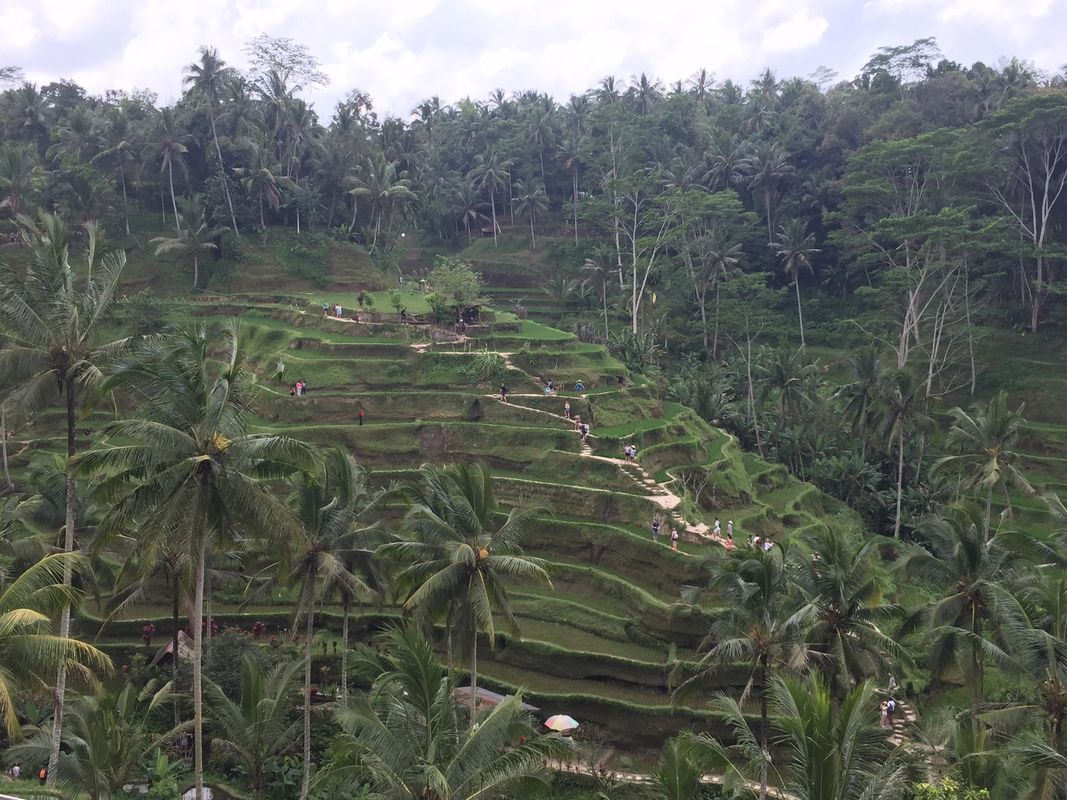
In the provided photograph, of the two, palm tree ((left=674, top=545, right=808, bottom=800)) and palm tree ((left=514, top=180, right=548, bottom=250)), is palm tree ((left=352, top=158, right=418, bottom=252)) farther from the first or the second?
palm tree ((left=674, top=545, right=808, bottom=800))

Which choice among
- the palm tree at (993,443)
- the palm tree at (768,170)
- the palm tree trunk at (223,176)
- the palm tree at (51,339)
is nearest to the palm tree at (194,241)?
the palm tree trunk at (223,176)

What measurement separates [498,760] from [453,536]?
7137mm

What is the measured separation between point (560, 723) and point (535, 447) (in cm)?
1648

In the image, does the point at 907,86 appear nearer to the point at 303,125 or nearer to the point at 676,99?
the point at 676,99

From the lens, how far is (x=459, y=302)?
51969mm

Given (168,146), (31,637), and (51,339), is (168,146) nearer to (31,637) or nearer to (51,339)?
(51,339)

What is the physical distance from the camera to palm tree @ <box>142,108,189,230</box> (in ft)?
204

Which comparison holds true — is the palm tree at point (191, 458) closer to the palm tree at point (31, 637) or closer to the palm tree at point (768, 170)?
the palm tree at point (31, 637)

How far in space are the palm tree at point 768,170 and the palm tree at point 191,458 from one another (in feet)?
212

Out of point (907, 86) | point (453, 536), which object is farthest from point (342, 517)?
point (907, 86)

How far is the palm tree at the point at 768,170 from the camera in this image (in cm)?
7344

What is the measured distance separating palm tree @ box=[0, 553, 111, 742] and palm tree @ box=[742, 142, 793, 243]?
222 feet

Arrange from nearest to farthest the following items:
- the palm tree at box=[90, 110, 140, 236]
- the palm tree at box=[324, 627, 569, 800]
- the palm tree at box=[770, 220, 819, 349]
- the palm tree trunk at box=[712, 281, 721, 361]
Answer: the palm tree at box=[324, 627, 569, 800], the palm tree at box=[90, 110, 140, 236], the palm tree trunk at box=[712, 281, 721, 361], the palm tree at box=[770, 220, 819, 349]

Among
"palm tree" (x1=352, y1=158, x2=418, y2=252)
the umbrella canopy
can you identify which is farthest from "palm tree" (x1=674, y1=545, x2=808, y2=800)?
"palm tree" (x1=352, y1=158, x2=418, y2=252)
